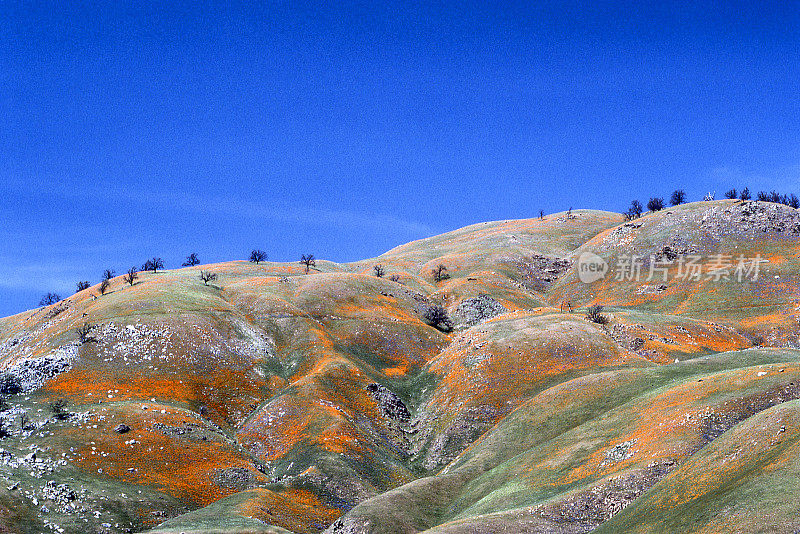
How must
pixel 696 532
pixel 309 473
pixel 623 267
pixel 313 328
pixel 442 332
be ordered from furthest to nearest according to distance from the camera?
pixel 623 267 < pixel 442 332 < pixel 313 328 < pixel 309 473 < pixel 696 532

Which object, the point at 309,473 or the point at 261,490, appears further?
the point at 309,473

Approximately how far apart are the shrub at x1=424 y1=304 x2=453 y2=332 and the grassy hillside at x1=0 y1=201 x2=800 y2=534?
19.2 inches

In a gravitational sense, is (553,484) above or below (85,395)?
below

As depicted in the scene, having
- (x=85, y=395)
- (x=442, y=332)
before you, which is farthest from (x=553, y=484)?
(x=442, y=332)

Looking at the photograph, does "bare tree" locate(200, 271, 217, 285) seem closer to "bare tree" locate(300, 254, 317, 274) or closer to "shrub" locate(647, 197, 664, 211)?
"bare tree" locate(300, 254, 317, 274)

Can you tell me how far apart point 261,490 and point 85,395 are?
22647mm

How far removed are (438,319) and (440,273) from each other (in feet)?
99.3

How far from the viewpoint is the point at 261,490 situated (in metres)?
49.7

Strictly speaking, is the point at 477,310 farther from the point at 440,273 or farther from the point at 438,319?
the point at 440,273

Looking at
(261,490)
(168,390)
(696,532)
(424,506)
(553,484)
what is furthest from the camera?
(168,390)

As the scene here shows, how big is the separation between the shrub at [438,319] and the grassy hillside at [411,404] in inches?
19.2

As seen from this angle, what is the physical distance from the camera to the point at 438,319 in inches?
3782

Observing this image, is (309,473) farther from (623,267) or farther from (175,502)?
Answer: (623,267)

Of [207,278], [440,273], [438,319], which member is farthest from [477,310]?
[207,278]
